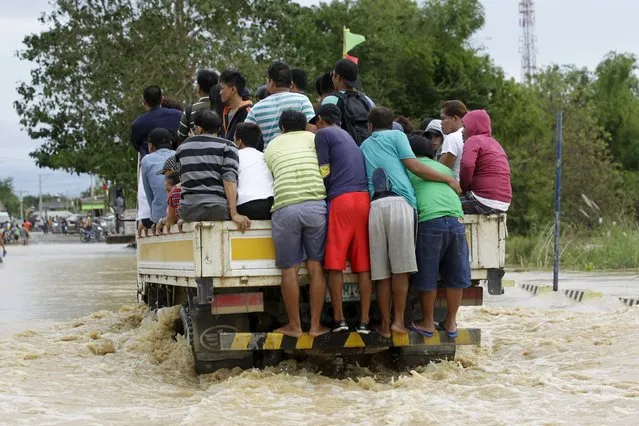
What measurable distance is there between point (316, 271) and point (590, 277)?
44.5 feet

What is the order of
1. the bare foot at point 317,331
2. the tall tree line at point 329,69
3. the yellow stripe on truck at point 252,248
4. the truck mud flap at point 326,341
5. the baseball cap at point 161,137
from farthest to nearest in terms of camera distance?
the tall tree line at point 329,69 → the baseball cap at point 161,137 → the bare foot at point 317,331 → the truck mud flap at point 326,341 → the yellow stripe on truck at point 252,248

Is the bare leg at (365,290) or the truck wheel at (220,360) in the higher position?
the bare leg at (365,290)

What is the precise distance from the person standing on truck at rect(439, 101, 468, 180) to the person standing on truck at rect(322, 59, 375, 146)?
0.69 m

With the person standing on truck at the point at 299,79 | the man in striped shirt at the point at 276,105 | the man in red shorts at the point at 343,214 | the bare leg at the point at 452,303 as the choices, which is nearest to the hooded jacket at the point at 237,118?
the man in striped shirt at the point at 276,105

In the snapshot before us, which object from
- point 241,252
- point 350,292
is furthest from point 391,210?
point 241,252

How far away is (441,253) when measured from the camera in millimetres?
9047

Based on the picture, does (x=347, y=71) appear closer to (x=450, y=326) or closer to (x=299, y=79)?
(x=299, y=79)

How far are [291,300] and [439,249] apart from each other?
121 cm

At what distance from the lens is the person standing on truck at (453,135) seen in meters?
9.94

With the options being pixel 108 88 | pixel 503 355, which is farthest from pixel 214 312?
pixel 108 88

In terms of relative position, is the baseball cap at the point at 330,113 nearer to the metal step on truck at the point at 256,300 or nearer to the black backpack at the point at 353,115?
the black backpack at the point at 353,115

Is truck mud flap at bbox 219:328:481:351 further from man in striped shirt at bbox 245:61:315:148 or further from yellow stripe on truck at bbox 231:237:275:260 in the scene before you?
man in striped shirt at bbox 245:61:315:148

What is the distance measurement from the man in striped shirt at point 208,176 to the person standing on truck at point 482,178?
202cm

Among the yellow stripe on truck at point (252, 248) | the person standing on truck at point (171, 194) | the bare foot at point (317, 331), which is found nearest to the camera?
the yellow stripe on truck at point (252, 248)
